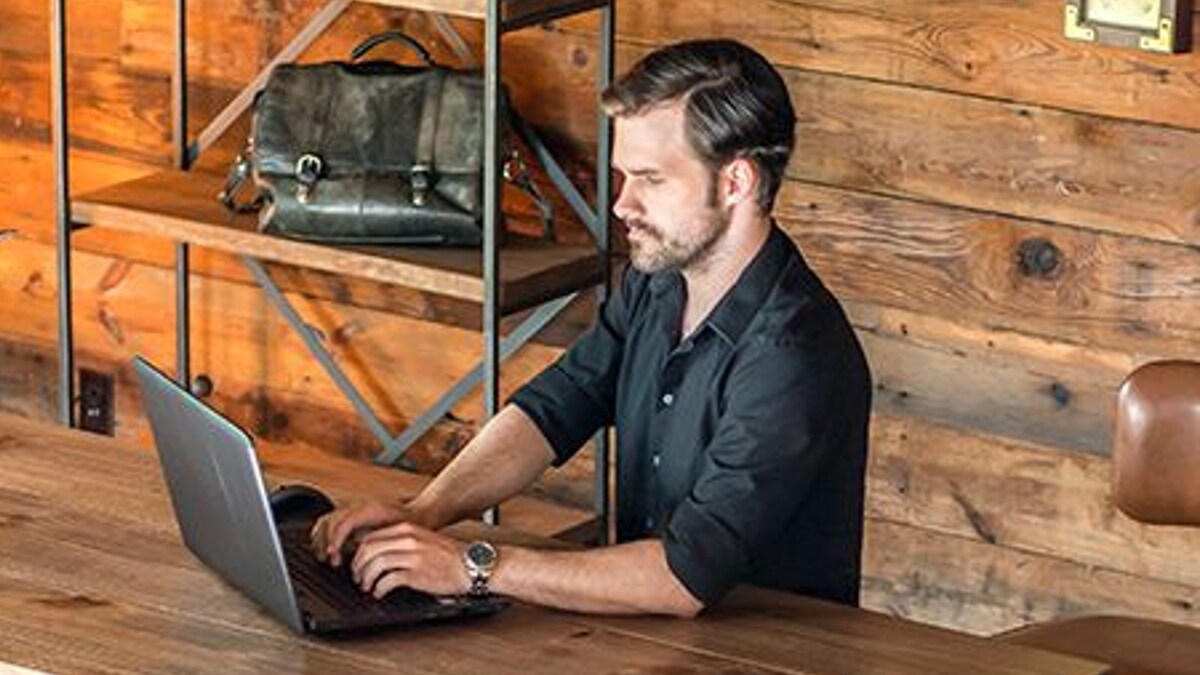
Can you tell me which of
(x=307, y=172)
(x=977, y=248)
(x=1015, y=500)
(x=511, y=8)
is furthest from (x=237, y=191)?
(x=1015, y=500)

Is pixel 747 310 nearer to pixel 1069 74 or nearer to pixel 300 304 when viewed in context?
pixel 1069 74

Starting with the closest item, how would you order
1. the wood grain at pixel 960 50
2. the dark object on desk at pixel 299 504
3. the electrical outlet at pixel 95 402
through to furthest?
the dark object on desk at pixel 299 504 → the wood grain at pixel 960 50 → the electrical outlet at pixel 95 402

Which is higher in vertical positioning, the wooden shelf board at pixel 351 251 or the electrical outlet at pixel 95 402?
the wooden shelf board at pixel 351 251

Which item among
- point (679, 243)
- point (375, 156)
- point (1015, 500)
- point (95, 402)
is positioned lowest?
point (95, 402)

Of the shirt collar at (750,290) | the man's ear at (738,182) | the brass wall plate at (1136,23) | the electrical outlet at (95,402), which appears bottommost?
the electrical outlet at (95,402)

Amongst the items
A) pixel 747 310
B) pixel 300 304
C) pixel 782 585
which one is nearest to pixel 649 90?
pixel 747 310

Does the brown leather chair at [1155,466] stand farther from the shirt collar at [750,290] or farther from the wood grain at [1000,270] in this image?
the wood grain at [1000,270]

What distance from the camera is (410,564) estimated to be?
10.3ft

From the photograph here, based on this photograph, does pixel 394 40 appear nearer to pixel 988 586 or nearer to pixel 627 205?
pixel 988 586

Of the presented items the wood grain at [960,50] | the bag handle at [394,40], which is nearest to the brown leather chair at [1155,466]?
the wood grain at [960,50]

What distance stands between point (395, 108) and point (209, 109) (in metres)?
0.66

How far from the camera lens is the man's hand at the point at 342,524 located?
10.7 feet

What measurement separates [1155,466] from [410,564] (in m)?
0.96

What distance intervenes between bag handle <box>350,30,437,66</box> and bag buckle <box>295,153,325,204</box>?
10.3 inches
